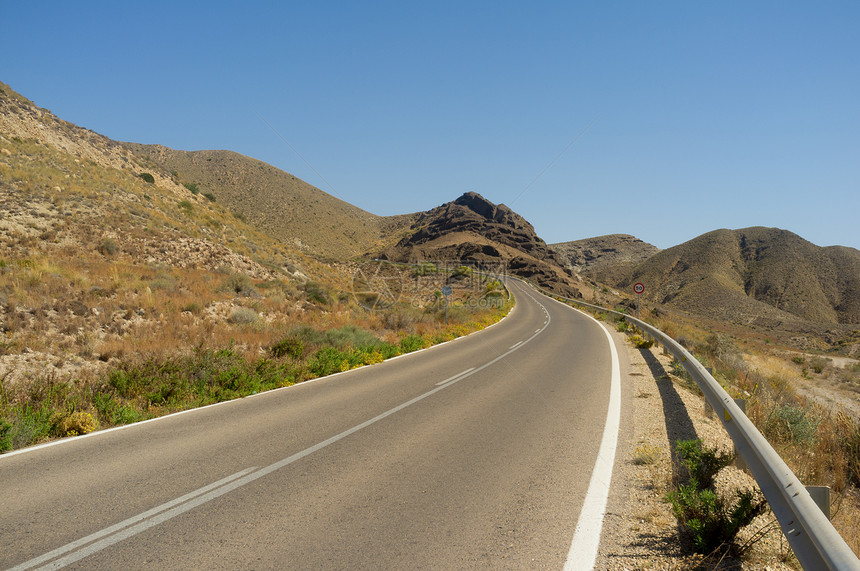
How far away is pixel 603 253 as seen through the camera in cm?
16050

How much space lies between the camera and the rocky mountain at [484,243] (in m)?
87.4

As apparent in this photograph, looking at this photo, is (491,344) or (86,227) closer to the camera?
(491,344)

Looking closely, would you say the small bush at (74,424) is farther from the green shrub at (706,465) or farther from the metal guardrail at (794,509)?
the metal guardrail at (794,509)

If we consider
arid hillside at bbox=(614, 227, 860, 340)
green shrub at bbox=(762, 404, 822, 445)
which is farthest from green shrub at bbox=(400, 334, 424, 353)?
arid hillside at bbox=(614, 227, 860, 340)

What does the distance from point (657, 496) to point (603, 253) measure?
16915cm

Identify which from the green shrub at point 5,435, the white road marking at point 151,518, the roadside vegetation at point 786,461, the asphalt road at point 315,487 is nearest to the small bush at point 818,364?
the roadside vegetation at point 786,461

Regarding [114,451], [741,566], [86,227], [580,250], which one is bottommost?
[114,451]

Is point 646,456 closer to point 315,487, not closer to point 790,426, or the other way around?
point 790,426

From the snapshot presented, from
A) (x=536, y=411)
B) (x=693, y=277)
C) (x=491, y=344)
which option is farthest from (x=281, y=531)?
(x=693, y=277)

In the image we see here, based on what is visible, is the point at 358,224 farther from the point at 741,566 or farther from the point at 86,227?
the point at 741,566

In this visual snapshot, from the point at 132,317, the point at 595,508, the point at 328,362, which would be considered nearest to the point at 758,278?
the point at 328,362

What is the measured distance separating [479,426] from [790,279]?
109477 mm

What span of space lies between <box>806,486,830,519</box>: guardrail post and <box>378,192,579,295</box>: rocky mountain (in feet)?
244

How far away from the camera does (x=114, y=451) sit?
534cm
